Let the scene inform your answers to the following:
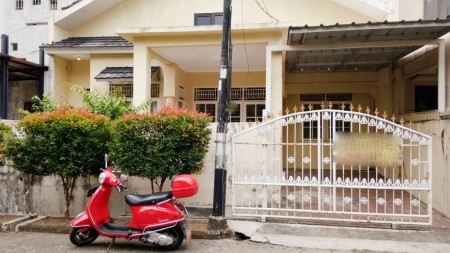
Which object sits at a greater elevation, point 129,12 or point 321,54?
point 129,12

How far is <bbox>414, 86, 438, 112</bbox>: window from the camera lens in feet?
40.0

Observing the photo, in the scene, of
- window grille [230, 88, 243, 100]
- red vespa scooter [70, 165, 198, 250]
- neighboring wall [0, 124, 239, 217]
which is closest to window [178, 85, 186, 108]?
window grille [230, 88, 243, 100]

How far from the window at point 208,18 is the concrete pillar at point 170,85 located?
2.10 m

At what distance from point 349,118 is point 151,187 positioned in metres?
4.04

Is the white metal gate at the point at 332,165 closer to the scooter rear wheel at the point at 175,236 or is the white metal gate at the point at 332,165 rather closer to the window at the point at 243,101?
the scooter rear wheel at the point at 175,236

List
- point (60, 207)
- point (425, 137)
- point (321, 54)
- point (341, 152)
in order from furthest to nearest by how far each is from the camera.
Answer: point (321, 54)
point (60, 207)
point (341, 152)
point (425, 137)

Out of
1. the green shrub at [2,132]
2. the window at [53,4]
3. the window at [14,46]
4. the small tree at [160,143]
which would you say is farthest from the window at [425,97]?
the window at [53,4]

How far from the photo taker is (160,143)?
6.48 meters

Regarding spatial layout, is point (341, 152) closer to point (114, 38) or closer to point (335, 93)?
point (335, 93)

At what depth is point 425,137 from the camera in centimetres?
646

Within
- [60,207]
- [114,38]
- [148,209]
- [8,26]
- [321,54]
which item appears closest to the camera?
[148,209]

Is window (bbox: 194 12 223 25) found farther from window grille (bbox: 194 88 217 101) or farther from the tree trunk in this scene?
the tree trunk

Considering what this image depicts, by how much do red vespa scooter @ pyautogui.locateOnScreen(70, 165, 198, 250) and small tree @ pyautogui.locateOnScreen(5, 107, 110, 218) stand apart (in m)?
1.33

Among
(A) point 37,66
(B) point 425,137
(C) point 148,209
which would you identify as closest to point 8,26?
(A) point 37,66
